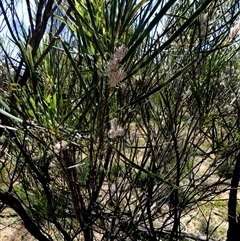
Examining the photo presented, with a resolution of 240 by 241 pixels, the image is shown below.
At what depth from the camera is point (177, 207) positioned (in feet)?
3.55

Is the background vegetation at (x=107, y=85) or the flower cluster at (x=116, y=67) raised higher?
the background vegetation at (x=107, y=85)

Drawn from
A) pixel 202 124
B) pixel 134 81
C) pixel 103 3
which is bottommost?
pixel 103 3

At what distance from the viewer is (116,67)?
433 mm

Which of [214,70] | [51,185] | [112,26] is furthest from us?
[51,185]

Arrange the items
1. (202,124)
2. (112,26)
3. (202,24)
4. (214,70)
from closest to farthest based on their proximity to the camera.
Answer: (112,26), (202,24), (214,70), (202,124)

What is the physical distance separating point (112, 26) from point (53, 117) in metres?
0.16

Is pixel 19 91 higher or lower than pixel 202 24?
lower

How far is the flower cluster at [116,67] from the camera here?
424mm

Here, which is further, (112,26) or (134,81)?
(134,81)

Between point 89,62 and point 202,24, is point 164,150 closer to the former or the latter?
point 202,24

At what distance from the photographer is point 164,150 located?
44.2 inches

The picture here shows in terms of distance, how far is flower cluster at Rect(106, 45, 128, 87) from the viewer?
0.42m

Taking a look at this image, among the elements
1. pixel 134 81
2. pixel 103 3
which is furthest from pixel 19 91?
pixel 134 81

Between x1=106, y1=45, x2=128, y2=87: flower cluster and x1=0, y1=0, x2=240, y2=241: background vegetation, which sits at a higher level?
x1=0, y1=0, x2=240, y2=241: background vegetation
